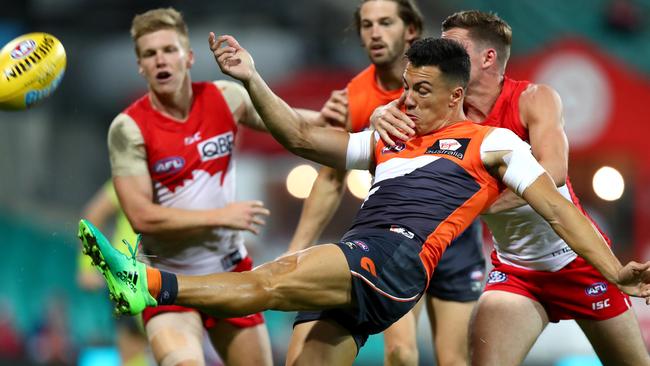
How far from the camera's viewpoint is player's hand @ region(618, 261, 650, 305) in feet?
15.7

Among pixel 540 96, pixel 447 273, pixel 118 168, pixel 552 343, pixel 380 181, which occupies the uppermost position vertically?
pixel 540 96

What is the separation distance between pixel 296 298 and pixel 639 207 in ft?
29.5

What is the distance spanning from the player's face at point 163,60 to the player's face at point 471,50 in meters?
1.58

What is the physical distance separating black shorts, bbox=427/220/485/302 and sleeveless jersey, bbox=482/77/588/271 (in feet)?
2.97

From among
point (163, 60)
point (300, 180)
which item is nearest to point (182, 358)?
point (163, 60)

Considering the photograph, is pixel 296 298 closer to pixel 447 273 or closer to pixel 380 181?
pixel 380 181

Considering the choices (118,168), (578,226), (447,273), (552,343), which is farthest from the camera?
(552,343)

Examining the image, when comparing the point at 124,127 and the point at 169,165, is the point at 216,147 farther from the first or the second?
the point at 124,127

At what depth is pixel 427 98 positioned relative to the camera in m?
5.14

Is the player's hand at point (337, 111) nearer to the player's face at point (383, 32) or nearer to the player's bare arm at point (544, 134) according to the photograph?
the player's face at point (383, 32)

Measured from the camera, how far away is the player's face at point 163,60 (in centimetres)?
609

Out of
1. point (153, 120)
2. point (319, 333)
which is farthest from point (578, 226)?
point (153, 120)

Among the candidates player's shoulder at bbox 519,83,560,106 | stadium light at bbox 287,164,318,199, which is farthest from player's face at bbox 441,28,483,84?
stadium light at bbox 287,164,318,199

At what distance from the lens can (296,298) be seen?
183 inches
